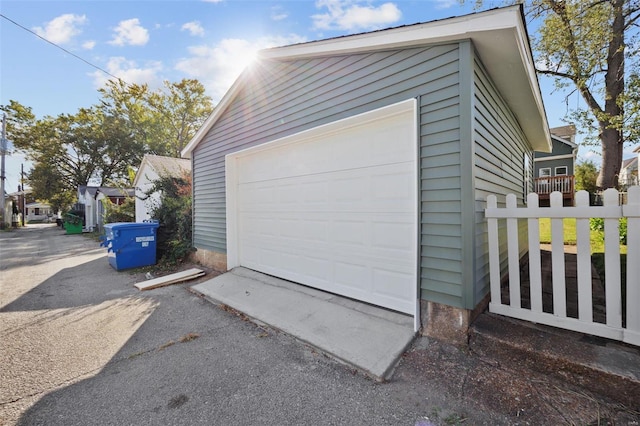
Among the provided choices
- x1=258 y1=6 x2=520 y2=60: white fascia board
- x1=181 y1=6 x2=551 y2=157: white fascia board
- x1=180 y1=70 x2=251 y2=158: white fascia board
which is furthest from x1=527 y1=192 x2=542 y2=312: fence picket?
x1=180 y1=70 x2=251 y2=158: white fascia board

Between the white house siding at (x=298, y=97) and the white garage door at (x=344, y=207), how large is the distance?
208 mm

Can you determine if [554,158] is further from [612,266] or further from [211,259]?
[211,259]

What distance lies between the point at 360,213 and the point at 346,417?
2.15 m

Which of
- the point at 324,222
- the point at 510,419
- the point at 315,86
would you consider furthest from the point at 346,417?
the point at 315,86

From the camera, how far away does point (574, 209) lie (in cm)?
222

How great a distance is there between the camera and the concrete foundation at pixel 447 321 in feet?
8.18

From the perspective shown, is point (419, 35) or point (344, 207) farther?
point (344, 207)

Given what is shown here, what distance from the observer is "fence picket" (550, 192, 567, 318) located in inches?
90.7

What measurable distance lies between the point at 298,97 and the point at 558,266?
11.9 feet

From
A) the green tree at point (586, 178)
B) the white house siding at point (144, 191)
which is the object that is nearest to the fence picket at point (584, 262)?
the white house siding at point (144, 191)

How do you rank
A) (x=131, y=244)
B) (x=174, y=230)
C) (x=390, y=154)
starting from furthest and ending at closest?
(x=174, y=230)
(x=131, y=244)
(x=390, y=154)

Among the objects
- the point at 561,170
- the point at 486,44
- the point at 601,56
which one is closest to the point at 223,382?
the point at 486,44

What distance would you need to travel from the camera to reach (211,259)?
5.89 meters

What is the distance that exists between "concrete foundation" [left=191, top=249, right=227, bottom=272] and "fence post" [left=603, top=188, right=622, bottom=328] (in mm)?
5434
